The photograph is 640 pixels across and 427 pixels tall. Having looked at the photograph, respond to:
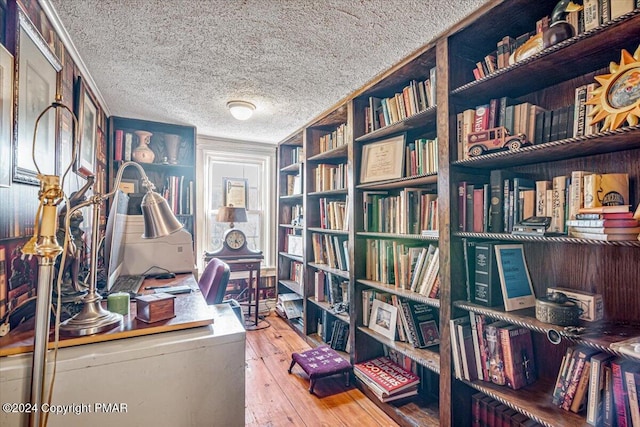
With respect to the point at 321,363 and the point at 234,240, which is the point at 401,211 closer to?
the point at 321,363

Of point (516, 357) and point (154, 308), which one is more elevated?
point (154, 308)

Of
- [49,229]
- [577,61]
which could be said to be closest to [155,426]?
[49,229]

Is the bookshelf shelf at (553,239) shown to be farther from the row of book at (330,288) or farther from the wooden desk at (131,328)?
the row of book at (330,288)

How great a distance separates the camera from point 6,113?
1.04m

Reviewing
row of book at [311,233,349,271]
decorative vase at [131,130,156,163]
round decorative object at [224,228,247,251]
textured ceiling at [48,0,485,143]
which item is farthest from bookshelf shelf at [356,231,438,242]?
decorative vase at [131,130,156,163]

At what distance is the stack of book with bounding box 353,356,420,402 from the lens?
1.89 meters

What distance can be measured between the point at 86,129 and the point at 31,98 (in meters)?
0.99

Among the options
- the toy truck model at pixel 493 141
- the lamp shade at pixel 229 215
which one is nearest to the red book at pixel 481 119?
the toy truck model at pixel 493 141

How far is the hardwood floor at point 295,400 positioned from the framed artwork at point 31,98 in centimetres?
172

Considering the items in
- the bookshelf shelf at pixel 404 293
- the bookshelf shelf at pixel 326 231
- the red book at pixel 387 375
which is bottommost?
the red book at pixel 387 375

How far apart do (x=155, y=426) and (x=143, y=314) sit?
0.39 metres

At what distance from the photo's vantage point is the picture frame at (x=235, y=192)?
151 inches

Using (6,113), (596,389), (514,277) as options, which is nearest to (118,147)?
(6,113)

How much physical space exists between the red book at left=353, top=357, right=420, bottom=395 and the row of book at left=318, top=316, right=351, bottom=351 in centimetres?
36
